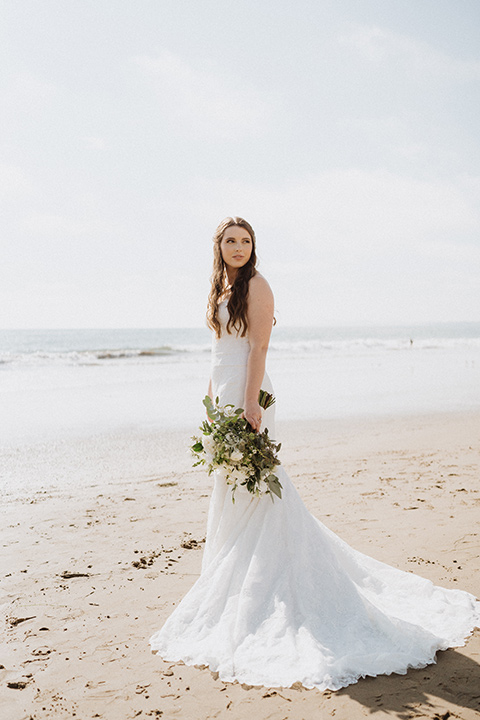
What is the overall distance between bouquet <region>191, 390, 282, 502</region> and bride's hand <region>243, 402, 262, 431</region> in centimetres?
3

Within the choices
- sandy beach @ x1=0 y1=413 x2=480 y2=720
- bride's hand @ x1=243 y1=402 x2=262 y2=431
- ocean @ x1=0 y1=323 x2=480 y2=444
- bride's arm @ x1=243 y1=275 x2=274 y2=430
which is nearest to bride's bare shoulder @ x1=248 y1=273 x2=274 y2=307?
bride's arm @ x1=243 y1=275 x2=274 y2=430

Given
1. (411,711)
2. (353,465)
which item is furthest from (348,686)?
(353,465)

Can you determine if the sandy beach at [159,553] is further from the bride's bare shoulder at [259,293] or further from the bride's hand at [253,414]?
the bride's bare shoulder at [259,293]

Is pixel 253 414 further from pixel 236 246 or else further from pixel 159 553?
pixel 159 553

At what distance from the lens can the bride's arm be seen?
11.0ft

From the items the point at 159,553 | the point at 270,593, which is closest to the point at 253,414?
the point at 270,593

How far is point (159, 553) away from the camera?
4766 millimetres

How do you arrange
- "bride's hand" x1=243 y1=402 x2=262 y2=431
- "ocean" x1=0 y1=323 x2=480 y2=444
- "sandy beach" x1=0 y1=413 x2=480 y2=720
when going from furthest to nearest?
"ocean" x1=0 y1=323 x2=480 y2=444, "bride's hand" x1=243 y1=402 x2=262 y2=431, "sandy beach" x1=0 y1=413 x2=480 y2=720

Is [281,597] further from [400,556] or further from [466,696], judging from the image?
[400,556]

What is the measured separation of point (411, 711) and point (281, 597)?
0.85 m

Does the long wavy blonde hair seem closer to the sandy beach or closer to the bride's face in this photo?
the bride's face

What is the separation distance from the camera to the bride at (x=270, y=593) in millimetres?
2914

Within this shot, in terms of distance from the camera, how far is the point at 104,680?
296 cm

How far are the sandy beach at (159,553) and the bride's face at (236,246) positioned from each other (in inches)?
93.5
